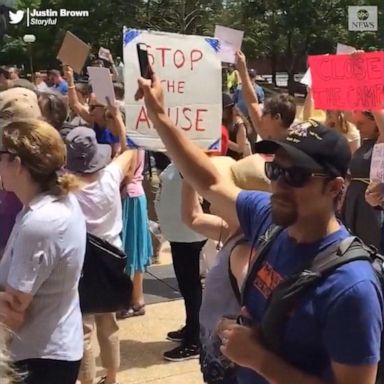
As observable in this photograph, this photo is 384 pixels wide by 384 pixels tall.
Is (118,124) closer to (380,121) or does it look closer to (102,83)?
(102,83)

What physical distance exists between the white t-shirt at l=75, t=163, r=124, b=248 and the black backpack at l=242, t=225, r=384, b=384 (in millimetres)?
2170

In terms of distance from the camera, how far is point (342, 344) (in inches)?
76.5

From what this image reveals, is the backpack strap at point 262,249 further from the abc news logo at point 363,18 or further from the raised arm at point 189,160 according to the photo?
the abc news logo at point 363,18

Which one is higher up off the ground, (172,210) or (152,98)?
(152,98)

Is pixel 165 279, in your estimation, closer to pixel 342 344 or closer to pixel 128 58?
pixel 128 58

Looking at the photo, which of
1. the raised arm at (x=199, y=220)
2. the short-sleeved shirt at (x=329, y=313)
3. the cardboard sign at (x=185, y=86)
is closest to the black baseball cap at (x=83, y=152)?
the cardboard sign at (x=185, y=86)

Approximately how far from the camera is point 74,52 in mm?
6656

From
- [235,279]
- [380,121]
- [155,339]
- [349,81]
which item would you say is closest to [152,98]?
[235,279]

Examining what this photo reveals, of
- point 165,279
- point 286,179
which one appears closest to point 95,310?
point 286,179

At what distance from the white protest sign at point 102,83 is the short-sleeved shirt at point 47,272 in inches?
65.7

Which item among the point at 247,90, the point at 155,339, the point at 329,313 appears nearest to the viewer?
the point at 329,313

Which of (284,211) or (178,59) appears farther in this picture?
(178,59)

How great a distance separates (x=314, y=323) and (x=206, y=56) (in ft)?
6.21

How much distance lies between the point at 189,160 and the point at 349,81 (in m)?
2.10
